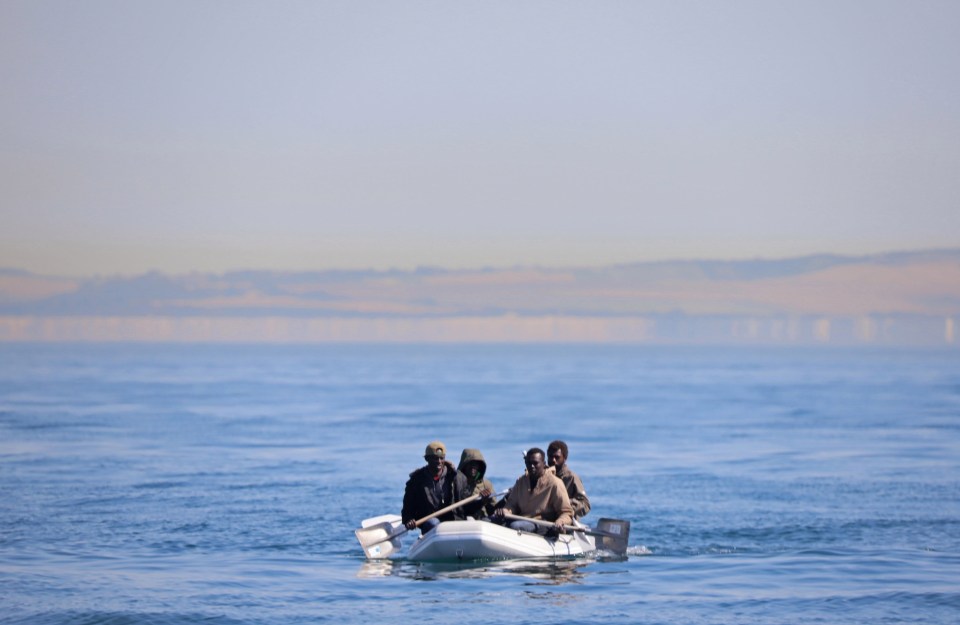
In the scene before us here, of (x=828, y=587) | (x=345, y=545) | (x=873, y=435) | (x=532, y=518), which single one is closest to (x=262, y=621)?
Result: (x=532, y=518)

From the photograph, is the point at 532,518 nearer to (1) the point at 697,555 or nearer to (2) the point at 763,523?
(1) the point at 697,555

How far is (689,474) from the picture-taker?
1341 inches

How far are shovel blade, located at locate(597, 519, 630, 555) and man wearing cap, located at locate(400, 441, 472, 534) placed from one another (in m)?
2.23

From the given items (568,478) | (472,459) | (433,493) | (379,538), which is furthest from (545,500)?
(379,538)

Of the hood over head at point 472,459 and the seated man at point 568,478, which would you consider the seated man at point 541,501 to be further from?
the hood over head at point 472,459

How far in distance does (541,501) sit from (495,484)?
1363 centimetres

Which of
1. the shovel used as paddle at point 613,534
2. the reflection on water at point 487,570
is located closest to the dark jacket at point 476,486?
the reflection on water at point 487,570

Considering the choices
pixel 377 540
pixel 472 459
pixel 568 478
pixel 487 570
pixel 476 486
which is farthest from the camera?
pixel 377 540

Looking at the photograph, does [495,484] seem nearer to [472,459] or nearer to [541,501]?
[541,501]

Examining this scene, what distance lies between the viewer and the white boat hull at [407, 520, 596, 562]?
18641 mm

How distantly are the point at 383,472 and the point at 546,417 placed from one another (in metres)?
26.7

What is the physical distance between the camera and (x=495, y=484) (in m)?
32.8

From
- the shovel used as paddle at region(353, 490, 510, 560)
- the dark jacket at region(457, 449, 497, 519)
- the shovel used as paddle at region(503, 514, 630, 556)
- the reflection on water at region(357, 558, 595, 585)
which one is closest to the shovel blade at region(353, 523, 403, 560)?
the shovel used as paddle at region(353, 490, 510, 560)

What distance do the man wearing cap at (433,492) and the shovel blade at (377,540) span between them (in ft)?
2.33
